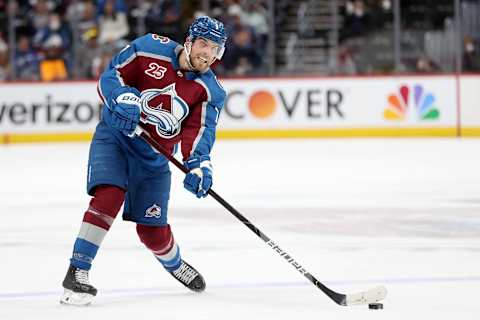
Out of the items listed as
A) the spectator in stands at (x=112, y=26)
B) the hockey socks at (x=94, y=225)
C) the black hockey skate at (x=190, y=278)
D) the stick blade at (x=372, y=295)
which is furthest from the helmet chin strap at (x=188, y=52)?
the spectator in stands at (x=112, y=26)

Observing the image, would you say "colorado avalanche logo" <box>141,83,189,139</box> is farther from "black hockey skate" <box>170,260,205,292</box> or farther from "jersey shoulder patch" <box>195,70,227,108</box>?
"black hockey skate" <box>170,260,205,292</box>

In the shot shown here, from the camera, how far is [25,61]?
1381cm

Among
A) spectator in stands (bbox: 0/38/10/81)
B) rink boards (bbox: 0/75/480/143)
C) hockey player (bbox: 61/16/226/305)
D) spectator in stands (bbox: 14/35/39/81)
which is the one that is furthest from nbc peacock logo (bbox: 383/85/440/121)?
hockey player (bbox: 61/16/226/305)

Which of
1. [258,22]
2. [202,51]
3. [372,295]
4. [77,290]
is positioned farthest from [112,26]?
[372,295]

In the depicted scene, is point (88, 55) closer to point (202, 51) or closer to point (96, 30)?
point (96, 30)

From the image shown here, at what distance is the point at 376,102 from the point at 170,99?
367 inches

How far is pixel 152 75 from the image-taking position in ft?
14.3

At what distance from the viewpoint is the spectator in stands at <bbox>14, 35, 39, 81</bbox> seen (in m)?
13.6

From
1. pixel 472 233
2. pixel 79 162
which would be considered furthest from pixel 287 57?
pixel 472 233

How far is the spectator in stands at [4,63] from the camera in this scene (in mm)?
13633

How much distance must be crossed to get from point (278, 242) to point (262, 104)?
25.2ft

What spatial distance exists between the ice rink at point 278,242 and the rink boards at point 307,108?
9.18ft

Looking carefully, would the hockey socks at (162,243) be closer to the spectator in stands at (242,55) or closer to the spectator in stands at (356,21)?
the spectator in stands at (242,55)

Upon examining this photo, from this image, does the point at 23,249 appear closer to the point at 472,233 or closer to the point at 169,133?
the point at 169,133
